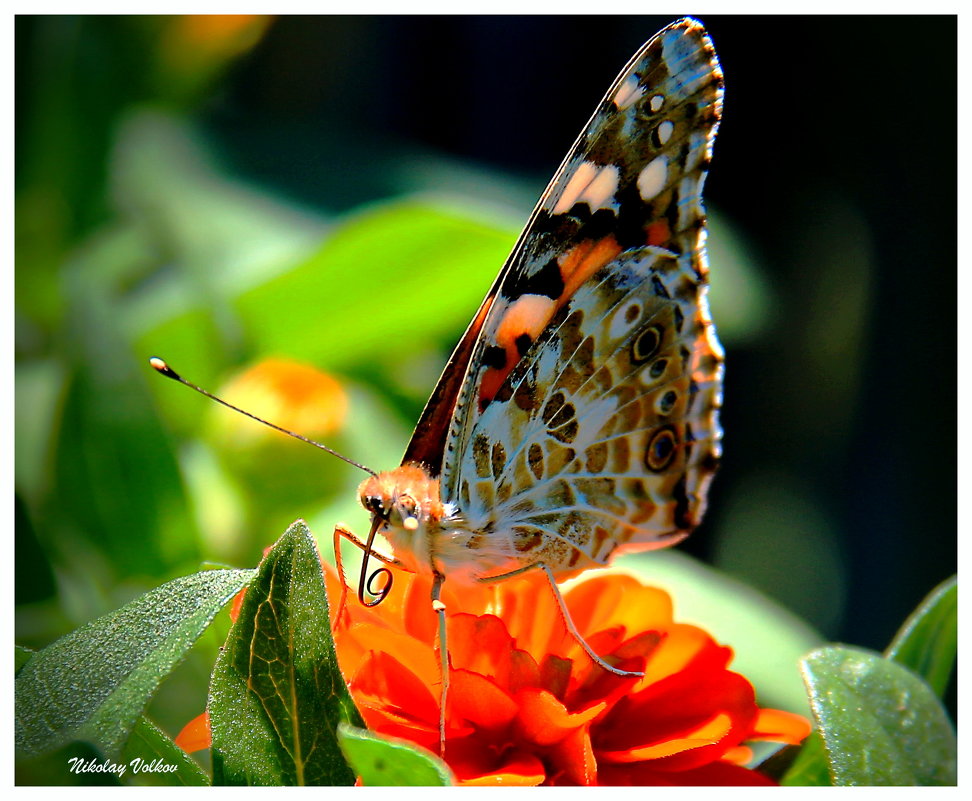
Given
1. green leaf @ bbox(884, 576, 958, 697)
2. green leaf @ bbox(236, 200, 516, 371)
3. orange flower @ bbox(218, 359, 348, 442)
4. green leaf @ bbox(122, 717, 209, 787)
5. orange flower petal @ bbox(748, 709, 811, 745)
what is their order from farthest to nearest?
green leaf @ bbox(236, 200, 516, 371) → orange flower @ bbox(218, 359, 348, 442) → green leaf @ bbox(884, 576, 958, 697) → orange flower petal @ bbox(748, 709, 811, 745) → green leaf @ bbox(122, 717, 209, 787)

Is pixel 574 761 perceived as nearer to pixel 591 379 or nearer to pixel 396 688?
pixel 396 688

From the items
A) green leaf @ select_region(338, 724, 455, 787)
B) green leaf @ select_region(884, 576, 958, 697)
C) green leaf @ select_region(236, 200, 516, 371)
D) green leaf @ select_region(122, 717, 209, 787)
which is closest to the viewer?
green leaf @ select_region(338, 724, 455, 787)

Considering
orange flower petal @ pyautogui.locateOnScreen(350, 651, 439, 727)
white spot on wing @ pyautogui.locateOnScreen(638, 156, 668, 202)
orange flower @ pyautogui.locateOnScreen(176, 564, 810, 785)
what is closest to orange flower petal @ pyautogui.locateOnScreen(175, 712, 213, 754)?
orange flower @ pyautogui.locateOnScreen(176, 564, 810, 785)

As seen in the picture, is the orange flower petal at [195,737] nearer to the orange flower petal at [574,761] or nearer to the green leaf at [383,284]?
the orange flower petal at [574,761]

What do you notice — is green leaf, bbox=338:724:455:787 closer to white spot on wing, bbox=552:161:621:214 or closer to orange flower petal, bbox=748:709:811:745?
orange flower petal, bbox=748:709:811:745

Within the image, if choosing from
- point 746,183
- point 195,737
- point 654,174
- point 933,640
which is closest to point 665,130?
point 654,174
